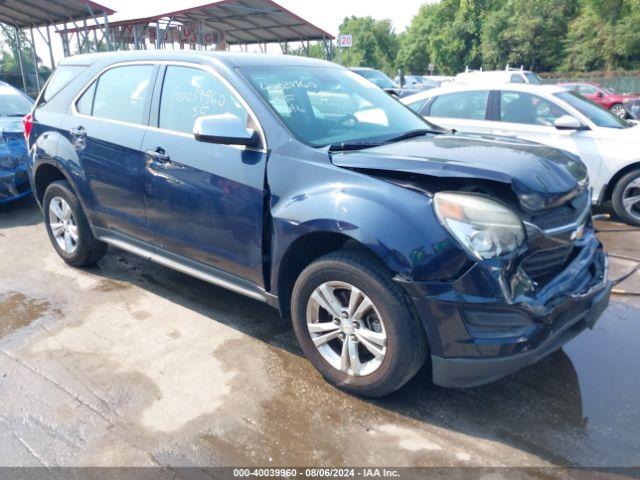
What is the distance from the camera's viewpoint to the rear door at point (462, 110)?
22.4 ft

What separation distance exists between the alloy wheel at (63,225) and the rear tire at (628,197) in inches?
227

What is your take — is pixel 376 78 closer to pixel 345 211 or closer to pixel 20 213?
pixel 20 213

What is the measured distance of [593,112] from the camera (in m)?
6.49

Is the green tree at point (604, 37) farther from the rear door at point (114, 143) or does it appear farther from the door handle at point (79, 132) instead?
the door handle at point (79, 132)

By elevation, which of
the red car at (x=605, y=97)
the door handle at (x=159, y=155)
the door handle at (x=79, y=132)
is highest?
the door handle at (x=79, y=132)

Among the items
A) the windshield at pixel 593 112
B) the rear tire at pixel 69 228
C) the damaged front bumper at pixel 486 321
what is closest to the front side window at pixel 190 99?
the rear tire at pixel 69 228

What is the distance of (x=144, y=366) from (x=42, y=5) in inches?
683

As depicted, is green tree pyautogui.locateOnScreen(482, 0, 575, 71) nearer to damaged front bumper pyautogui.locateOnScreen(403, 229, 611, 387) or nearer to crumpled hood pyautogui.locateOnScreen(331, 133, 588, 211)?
crumpled hood pyautogui.locateOnScreen(331, 133, 588, 211)

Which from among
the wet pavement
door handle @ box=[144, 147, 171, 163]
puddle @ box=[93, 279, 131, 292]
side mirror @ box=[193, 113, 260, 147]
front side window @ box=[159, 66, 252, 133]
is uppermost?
front side window @ box=[159, 66, 252, 133]

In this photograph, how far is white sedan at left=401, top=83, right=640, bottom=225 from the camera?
611 centimetres

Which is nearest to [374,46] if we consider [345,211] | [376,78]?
[376,78]

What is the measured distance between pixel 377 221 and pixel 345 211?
0.63 ft

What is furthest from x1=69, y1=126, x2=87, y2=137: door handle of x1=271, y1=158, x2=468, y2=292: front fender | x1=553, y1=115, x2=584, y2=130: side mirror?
x1=553, y1=115, x2=584, y2=130: side mirror

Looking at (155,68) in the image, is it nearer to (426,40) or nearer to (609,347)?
(609,347)
